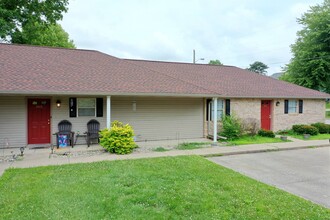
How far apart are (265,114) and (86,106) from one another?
10.5 metres

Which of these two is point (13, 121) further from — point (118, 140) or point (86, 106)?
point (118, 140)

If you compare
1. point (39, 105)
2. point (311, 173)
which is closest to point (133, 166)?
point (311, 173)

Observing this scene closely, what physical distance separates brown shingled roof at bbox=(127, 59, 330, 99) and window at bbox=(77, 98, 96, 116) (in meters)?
5.21

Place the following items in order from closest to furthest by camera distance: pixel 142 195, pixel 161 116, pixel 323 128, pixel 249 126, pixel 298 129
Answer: pixel 142 195 < pixel 161 116 < pixel 249 126 < pixel 298 129 < pixel 323 128

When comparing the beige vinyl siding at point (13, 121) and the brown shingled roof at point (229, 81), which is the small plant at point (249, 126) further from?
the beige vinyl siding at point (13, 121)

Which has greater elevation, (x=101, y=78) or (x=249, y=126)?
(x=101, y=78)

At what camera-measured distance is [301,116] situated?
1538 cm

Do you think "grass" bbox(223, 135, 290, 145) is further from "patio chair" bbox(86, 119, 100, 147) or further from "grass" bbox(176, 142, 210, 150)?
"patio chair" bbox(86, 119, 100, 147)

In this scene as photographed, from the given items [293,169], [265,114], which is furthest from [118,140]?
[265,114]

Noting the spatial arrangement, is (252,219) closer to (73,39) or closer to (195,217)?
(195,217)

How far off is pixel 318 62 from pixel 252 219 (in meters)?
24.7

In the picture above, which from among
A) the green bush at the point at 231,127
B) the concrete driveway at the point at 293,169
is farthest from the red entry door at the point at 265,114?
the concrete driveway at the point at 293,169

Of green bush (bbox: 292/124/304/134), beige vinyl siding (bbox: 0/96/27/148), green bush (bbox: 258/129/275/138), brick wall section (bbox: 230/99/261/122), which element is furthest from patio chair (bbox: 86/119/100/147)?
green bush (bbox: 292/124/304/134)

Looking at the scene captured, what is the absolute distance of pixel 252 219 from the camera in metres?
3.90
